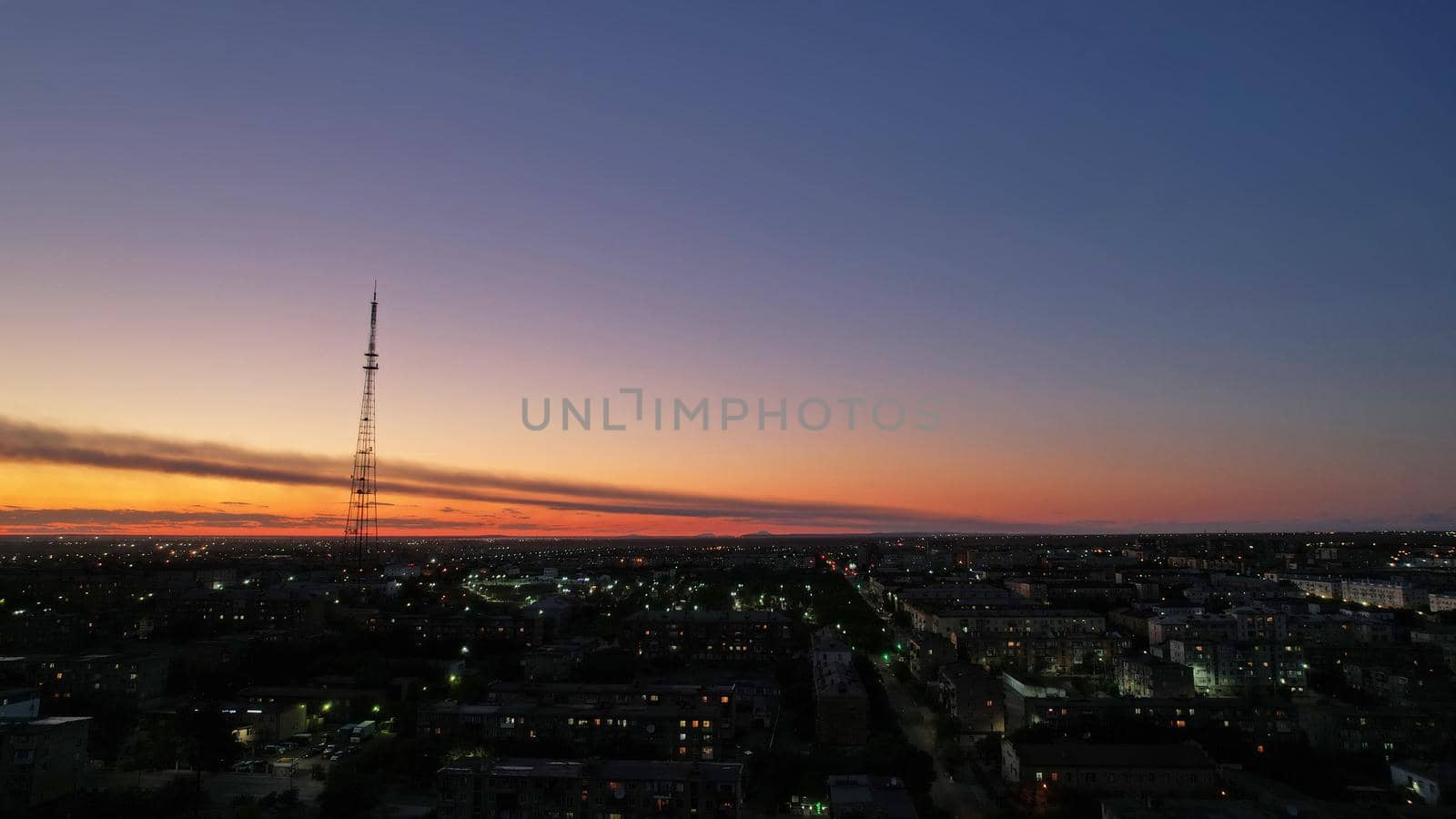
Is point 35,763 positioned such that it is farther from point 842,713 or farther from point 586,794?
point 842,713

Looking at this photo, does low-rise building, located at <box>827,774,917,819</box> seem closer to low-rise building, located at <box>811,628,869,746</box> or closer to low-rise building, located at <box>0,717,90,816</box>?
low-rise building, located at <box>811,628,869,746</box>

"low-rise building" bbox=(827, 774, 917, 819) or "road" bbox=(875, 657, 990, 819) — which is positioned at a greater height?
"low-rise building" bbox=(827, 774, 917, 819)

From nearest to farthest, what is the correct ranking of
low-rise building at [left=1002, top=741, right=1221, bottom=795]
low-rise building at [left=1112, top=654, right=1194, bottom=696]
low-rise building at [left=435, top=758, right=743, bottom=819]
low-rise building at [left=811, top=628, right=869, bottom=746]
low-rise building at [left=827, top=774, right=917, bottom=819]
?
Result: 1. low-rise building at [left=827, top=774, right=917, bottom=819]
2. low-rise building at [left=435, top=758, right=743, bottom=819]
3. low-rise building at [left=1002, top=741, right=1221, bottom=795]
4. low-rise building at [left=811, top=628, right=869, bottom=746]
5. low-rise building at [left=1112, top=654, right=1194, bottom=696]

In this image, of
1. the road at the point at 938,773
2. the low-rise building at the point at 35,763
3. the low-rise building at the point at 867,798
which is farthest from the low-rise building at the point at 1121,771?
the low-rise building at the point at 35,763

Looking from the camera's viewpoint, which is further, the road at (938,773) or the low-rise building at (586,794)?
the road at (938,773)

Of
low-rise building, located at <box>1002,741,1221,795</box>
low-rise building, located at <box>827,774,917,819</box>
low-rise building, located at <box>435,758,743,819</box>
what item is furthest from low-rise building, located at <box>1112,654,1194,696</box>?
low-rise building, located at <box>435,758,743,819</box>

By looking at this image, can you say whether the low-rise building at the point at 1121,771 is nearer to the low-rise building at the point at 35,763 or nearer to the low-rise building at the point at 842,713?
the low-rise building at the point at 842,713

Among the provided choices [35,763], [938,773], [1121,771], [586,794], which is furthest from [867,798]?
[35,763]

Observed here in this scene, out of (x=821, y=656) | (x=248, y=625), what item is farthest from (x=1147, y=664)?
(x=248, y=625)

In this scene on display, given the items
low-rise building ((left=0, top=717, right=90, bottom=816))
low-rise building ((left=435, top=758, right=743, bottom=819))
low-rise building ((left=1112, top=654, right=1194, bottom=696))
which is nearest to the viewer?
low-rise building ((left=435, top=758, right=743, bottom=819))

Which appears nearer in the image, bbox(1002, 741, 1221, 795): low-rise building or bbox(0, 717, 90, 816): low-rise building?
bbox(0, 717, 90, 816): low-rise building

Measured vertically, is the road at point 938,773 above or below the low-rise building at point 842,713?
below

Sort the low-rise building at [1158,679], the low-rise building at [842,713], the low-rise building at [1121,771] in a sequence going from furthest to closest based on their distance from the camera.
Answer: the low-rise building at [1158,679] < the low-rise building at [842,713] < the low-rise building at [1121,771]
